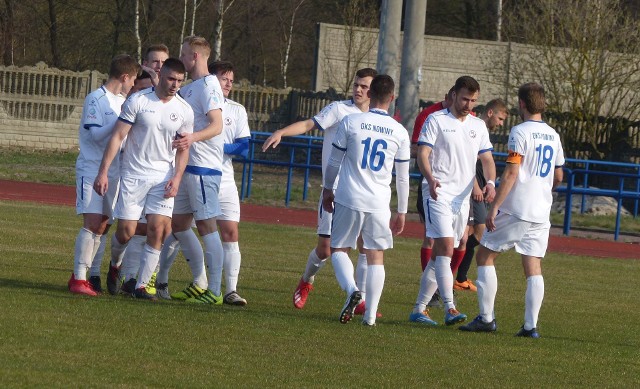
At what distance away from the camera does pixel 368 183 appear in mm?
9453

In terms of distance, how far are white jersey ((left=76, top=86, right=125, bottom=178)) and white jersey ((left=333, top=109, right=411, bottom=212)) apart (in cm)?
188

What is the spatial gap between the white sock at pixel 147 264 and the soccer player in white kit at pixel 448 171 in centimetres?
209

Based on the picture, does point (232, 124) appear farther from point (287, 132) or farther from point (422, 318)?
point (422, 318)

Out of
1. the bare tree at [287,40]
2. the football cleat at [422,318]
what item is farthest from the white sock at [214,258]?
the bare tree at [287,40]

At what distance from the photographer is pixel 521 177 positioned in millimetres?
9656

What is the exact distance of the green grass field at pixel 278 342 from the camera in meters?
7.12

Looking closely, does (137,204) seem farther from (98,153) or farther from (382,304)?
(382,304)

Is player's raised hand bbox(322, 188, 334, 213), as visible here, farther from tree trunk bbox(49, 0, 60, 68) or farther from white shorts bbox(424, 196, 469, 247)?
tree trunk bbox(49, 0, 60, 68)

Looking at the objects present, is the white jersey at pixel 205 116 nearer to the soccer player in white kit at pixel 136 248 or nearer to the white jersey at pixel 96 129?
the soccer player in white kit at pixel 136 248

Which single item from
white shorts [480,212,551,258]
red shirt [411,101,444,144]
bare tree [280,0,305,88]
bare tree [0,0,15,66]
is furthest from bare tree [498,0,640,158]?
white shorts [480,212,551,258]

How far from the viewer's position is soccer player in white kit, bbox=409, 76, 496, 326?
32.8ft

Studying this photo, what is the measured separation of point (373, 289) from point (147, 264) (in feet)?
6.11

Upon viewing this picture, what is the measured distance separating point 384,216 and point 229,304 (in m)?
1.66

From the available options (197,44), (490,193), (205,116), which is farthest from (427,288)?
(197,44)
